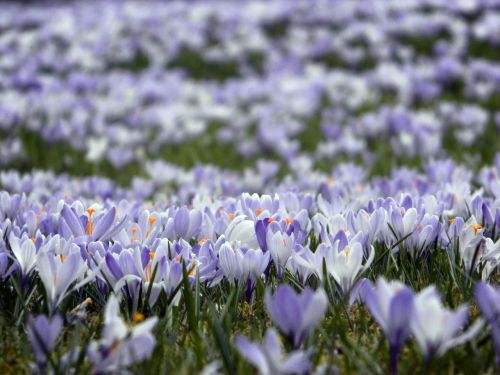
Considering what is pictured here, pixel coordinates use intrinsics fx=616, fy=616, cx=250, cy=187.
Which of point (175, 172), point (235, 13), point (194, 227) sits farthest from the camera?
point (235, 13)

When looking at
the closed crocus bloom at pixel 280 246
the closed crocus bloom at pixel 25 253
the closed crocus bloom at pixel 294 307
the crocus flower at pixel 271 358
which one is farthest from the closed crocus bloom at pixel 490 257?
the closed crocus bloom at pixel 25 253

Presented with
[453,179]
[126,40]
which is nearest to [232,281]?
[453,179]

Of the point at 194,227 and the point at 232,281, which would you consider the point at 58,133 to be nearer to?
the point at 194,227

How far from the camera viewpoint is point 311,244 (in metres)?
2.87

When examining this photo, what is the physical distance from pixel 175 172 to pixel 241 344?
4.25m

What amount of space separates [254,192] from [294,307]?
11.2ft

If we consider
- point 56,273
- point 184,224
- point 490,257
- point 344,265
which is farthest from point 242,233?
point 490,257

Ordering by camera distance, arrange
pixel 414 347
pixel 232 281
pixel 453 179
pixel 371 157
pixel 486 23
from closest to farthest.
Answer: pixel 414 347
pixel 232 281
pixel 453 179
pixel 371 157
pixel 486 23

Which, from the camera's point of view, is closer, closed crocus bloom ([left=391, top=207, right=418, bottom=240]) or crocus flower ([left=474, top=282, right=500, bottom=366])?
crocus flower ([left=474, top=282, right=500, bottom=366])

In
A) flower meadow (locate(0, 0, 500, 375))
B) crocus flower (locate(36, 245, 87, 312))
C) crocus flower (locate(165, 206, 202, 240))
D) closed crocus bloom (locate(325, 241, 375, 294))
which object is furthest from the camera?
crocus flower (locate(165, 206, 202, 240))

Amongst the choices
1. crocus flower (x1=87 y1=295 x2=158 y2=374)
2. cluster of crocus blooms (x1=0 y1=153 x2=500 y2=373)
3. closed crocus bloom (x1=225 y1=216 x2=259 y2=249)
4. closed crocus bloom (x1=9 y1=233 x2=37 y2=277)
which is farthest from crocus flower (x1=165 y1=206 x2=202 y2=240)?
crocus flower (x1=87 y1=295 x2=158 y2=374)

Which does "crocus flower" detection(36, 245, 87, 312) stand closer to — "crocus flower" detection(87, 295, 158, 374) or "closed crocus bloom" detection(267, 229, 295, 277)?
"crocus flower" detection(87, 295, 158, 374)

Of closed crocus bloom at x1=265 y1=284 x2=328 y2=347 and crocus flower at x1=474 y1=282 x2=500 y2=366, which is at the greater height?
closed crocus bloom at x1=265 y1=284 x2=328 y2=347

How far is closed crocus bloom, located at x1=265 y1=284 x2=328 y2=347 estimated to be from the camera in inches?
62.9
